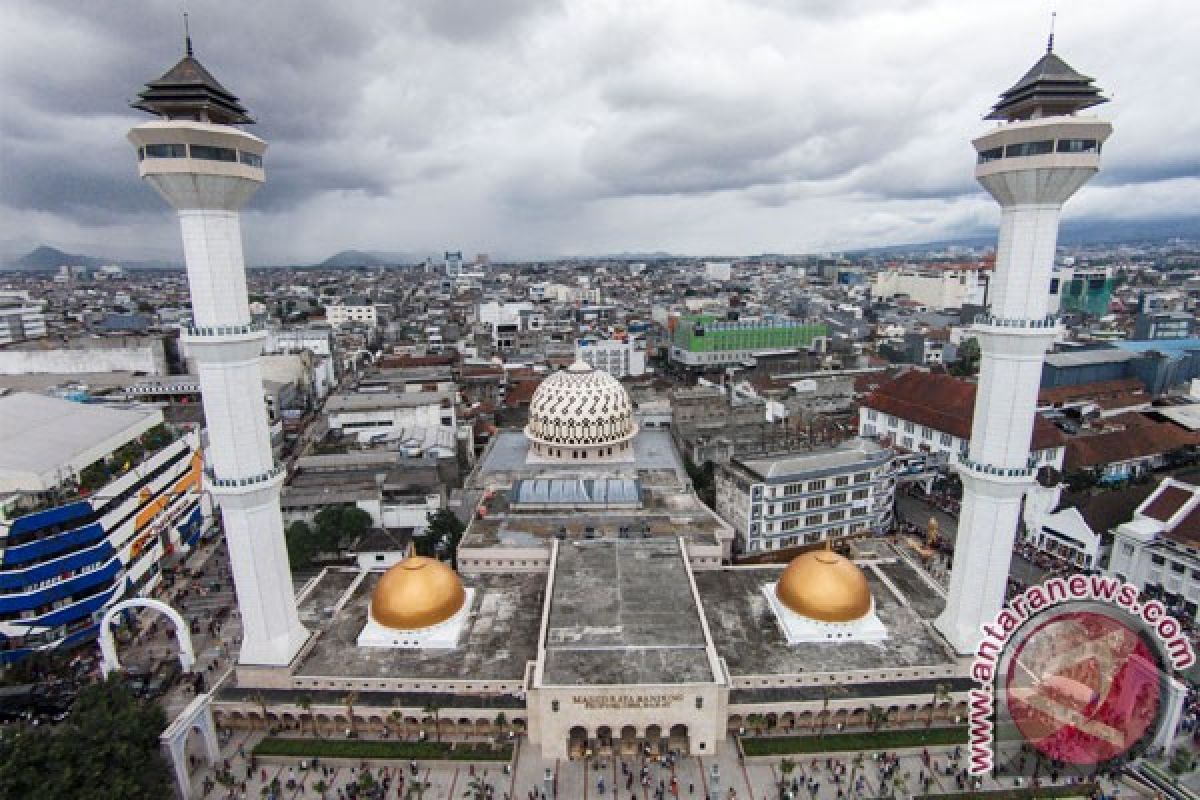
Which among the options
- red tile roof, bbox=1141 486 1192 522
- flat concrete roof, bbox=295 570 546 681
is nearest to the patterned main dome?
flat concrete roof, bbox=295 570 546 681

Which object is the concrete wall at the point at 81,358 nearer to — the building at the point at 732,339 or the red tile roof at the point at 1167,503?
the building at the point at 732,339

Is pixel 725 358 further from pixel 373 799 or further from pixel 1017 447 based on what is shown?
pixel 373 799

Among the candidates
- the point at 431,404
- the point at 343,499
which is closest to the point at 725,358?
the point at 431,404

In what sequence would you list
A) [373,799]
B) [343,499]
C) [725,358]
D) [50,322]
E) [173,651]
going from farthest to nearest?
[50,322] < [725,358] < [343,499] < [173,651] < [373,799]

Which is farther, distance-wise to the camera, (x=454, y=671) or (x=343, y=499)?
(x=343, y=499)

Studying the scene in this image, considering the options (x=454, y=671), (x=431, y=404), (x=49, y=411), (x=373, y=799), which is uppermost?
(x=49, y=411)

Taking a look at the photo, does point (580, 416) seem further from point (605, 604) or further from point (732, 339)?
point (732, 339)

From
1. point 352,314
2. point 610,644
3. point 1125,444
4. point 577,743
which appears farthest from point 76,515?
point 352,314
